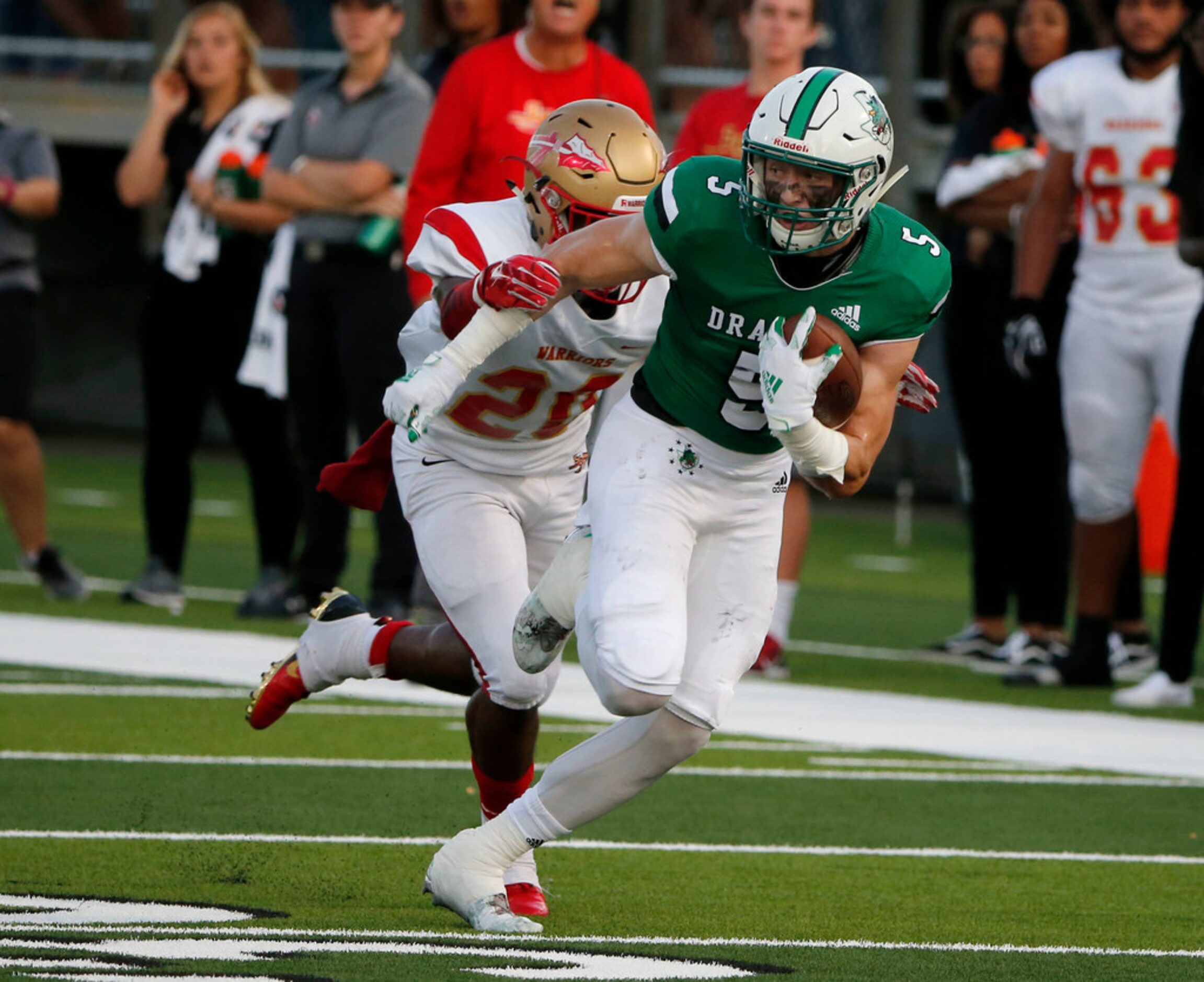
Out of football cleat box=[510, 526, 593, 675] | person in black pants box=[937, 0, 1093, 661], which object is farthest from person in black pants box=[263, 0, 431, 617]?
football cleat box=[510, 526, 593, 675]

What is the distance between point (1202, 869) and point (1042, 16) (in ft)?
14.9

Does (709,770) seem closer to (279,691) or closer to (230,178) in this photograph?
(279,691)

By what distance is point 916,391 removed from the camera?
4.69m

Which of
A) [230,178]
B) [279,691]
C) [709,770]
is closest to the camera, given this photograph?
[279,691]

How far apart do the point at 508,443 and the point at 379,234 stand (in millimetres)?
3535

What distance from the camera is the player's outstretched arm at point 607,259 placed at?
449 centimetres

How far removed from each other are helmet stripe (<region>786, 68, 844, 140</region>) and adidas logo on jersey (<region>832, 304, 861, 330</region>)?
0.33 m

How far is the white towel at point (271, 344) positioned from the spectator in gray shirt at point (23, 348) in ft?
2.85

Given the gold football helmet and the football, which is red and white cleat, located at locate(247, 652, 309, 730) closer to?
the gold football helmet

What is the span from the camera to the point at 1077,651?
824 centimetres

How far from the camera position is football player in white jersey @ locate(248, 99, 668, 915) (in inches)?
191

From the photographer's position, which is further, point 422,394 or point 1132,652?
point 1132,652

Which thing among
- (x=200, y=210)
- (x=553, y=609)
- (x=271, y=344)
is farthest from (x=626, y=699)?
(x=200, y=210)

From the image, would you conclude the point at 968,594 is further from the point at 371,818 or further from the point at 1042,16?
the point at 371,818
